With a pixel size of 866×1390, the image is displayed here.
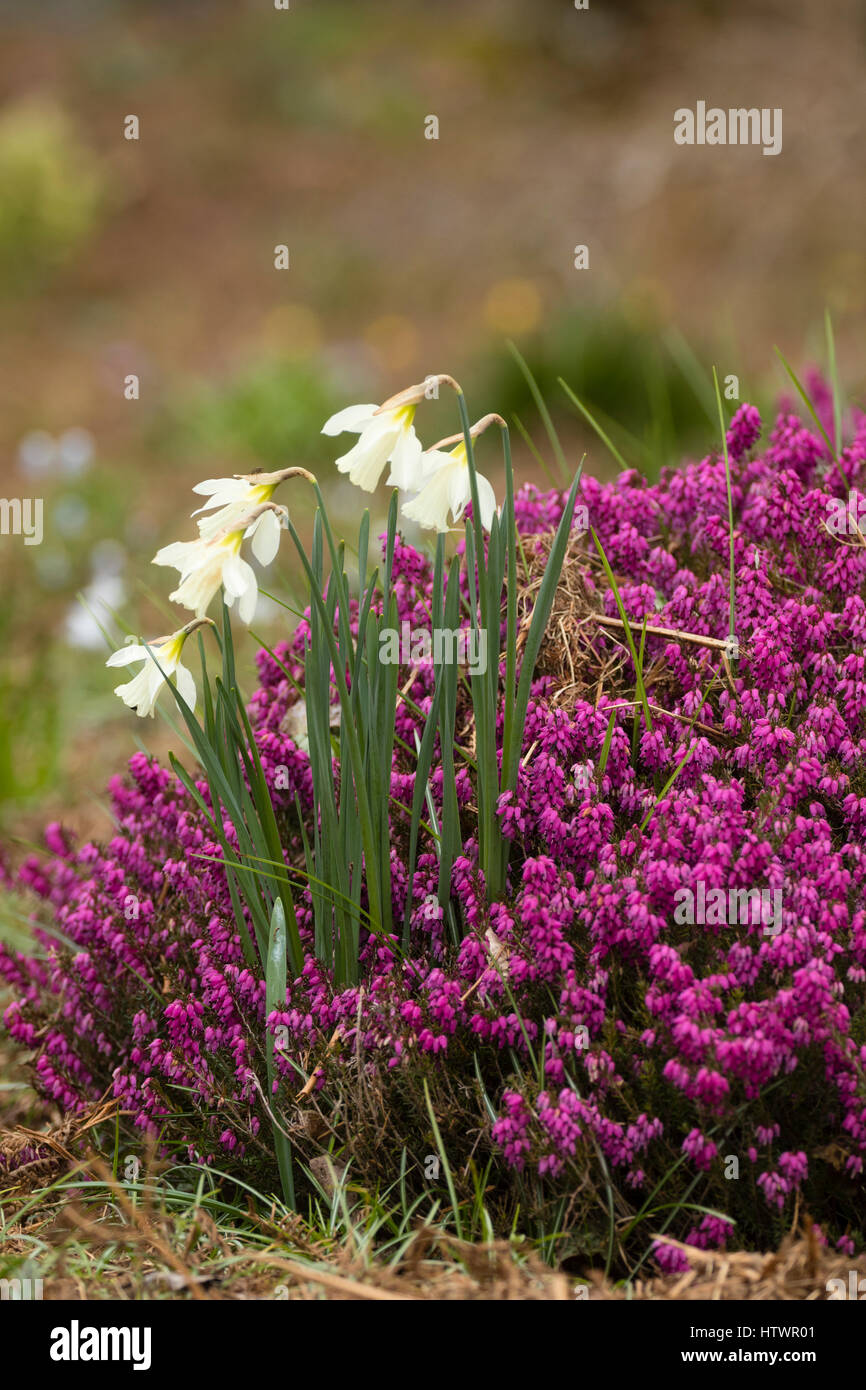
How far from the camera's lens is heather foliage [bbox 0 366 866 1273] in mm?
1930

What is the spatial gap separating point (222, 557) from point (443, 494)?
0.37 meters

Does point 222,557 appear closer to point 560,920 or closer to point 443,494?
point 443,494

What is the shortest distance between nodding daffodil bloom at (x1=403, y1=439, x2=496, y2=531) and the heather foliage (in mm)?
66

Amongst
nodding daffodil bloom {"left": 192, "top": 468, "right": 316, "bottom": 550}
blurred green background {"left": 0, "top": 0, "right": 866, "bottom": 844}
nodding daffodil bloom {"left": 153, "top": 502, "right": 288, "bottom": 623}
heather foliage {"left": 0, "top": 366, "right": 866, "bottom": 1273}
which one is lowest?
heather foliage {"left": 0, "top": 366, "right": 866, "bottom": 1273}

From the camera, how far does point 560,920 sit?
207 cm

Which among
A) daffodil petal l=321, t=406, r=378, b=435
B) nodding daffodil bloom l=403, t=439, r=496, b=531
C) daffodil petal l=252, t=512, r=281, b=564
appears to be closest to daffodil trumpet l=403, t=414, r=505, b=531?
nodding daffodil bloom l=403, t=439, r=496, b=531

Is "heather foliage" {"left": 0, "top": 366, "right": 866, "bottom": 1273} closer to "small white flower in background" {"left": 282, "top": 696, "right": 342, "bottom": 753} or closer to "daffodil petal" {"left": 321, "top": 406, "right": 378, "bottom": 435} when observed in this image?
"small white flower in background" {"left": 282, "top": 696, "right": 342, "bottom": 753}

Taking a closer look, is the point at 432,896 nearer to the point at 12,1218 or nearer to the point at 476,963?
the point at 476,963

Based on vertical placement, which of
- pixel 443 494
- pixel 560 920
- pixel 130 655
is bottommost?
pixel 560 920

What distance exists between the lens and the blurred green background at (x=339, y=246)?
6160mm

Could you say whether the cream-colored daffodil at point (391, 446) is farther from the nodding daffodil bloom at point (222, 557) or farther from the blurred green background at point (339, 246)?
the blurred green background at point (339, 246)

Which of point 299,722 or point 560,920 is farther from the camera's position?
point 299,722

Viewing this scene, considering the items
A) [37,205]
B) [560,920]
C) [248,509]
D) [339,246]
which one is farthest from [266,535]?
[339,246]

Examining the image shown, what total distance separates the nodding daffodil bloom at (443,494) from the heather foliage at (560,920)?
0.22ft
